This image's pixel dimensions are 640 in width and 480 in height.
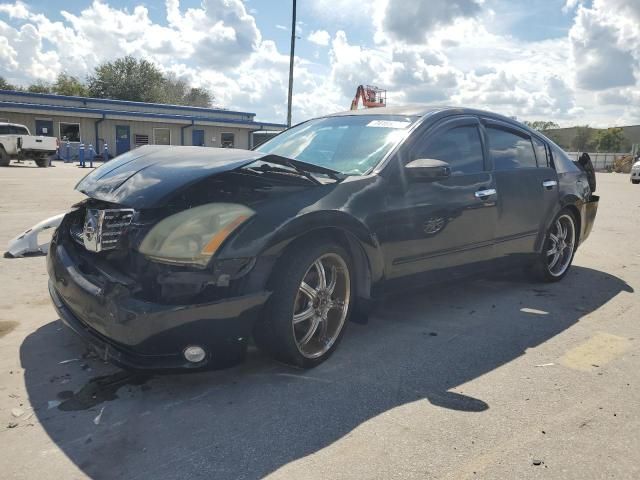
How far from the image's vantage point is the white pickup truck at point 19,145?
2289 centimetres

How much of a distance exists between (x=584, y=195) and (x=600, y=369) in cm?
274

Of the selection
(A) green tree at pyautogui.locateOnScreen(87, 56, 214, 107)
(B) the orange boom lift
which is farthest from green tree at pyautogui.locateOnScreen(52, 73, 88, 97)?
(B) the orange boom lift

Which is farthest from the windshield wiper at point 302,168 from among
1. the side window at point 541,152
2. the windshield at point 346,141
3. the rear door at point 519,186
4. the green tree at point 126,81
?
the green tree at point 126,81

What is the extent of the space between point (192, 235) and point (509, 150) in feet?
10.3

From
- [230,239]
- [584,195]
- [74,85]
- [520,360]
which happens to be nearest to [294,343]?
[230,239]

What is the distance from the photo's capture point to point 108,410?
98.7 inches

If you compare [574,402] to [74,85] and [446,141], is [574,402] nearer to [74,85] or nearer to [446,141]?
[446,141]

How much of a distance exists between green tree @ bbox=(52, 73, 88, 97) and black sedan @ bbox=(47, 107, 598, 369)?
63266 millimetres

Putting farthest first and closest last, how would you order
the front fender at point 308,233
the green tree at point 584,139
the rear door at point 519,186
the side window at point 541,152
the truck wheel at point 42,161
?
the green tree at point 584,139, the truck wheel at point 42,161, the side window at point 541,152, the rear door at point 519,186, the front fender at point 308,233

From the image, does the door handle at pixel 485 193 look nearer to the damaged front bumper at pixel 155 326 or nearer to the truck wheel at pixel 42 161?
the damaged front bumper at pixel 155 326

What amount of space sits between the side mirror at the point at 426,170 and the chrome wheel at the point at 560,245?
2269 mm

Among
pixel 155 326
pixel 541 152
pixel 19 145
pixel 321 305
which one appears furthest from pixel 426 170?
pixel 19 145

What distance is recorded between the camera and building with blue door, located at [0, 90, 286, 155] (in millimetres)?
32531

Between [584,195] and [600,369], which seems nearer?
[600,369]
